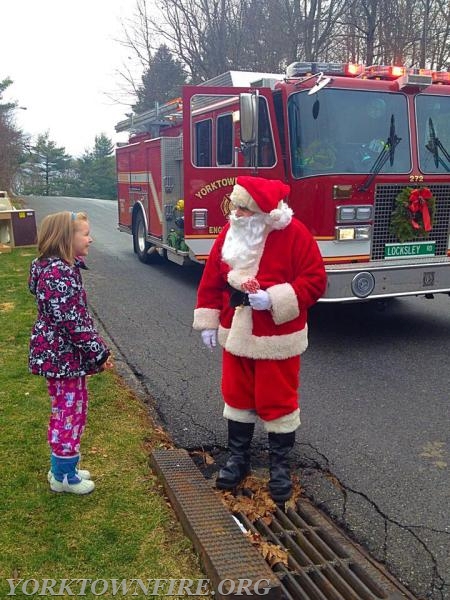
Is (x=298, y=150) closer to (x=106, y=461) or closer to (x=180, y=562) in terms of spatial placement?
(x=106, y=461)

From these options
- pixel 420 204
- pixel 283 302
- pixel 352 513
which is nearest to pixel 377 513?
pixel 352 513

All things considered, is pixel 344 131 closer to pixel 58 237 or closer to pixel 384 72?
pixel 384 72

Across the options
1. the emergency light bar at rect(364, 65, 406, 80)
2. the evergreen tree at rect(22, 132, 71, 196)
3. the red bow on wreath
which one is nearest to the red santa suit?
the red bow on wreath

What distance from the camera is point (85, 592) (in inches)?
98.0

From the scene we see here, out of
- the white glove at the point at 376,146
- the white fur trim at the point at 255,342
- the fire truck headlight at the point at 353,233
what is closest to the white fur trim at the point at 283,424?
the white fur trim at the point at 255,342

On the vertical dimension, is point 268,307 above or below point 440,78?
below

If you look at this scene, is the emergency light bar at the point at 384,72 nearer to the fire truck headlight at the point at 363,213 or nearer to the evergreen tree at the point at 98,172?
the fire truck headlight at the point at 363,213

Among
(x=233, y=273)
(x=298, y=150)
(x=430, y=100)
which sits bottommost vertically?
(x=233, y=273)

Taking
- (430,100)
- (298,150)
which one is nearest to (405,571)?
(298,150)

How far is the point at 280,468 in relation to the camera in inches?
133

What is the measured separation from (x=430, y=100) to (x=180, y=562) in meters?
5.66

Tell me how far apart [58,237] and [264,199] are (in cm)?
109

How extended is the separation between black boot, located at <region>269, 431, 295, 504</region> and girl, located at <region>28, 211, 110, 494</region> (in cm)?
110

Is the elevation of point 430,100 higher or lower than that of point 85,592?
higher
